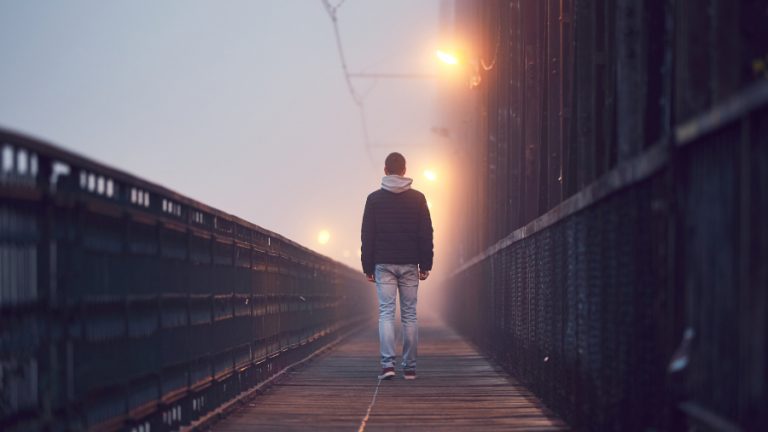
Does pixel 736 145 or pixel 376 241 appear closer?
pixel 736 145

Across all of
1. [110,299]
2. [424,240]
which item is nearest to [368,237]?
[424,240]

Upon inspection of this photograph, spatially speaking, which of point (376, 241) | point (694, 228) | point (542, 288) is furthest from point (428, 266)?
point (694, 228)

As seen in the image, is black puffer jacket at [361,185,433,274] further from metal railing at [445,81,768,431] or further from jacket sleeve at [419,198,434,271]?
metal railing at [445,81,768,431]

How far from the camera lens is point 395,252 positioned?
35.2ft

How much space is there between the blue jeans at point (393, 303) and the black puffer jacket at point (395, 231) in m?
0.09

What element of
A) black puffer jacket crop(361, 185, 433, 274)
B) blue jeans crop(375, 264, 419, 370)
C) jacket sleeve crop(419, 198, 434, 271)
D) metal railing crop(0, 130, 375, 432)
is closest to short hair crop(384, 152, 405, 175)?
black puffer jacket crop(361, 185, 433, 274)

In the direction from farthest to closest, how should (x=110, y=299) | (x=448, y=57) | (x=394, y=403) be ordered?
(x=448, y=57) < (x=394, y=403) < (x=110, y=299)

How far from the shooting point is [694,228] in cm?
409

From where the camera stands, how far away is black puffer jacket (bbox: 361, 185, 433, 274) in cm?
1073

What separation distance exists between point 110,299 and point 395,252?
18.7 ft

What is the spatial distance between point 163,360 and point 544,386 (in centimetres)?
334

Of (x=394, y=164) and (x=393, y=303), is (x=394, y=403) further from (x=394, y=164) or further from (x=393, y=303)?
(x=394, y=164)

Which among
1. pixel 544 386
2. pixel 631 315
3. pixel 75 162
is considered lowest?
pixel 544 386

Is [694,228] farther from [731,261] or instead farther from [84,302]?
[84,302]
